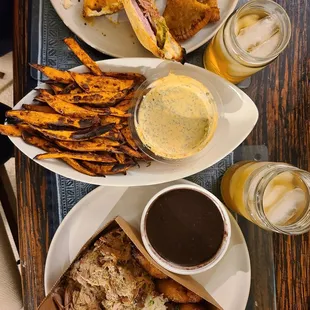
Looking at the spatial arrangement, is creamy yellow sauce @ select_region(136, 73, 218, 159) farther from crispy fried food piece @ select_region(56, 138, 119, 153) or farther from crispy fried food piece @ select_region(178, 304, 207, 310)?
crispy fried food piece @ select_region(178, 304, 207, 310)

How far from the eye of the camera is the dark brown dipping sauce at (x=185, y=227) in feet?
3.68

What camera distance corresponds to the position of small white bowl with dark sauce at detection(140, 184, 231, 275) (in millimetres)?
1119

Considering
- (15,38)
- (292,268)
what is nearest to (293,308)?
(292,268)

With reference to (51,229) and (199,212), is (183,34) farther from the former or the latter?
(51,229)

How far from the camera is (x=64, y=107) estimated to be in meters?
1.04

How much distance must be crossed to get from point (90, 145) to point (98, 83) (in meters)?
0.13

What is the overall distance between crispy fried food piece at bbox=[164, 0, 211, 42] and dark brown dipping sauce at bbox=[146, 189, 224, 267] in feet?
1.18

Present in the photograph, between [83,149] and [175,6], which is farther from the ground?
[175,6]

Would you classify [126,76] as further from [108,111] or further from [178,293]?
[178,293]

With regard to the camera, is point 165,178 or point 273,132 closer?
point 165,178

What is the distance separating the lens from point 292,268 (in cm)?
124

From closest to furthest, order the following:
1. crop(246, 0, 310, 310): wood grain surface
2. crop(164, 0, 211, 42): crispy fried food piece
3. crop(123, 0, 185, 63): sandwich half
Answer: crop(123, 0, 185, 63): sandwich half
crop(164, 0, 211, 42): crispy fried food piece
crop(246, 0, 310, 310): wood grain surface

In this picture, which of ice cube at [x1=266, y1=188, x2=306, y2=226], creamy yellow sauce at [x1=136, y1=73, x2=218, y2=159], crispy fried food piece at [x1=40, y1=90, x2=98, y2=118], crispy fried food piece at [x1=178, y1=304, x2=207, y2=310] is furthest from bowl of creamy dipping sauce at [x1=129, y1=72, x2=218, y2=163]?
crispy fried food piece at [x1=178, y1=304, x2=207, y2=310]

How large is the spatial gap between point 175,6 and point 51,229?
1.98ft
